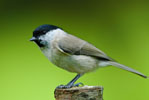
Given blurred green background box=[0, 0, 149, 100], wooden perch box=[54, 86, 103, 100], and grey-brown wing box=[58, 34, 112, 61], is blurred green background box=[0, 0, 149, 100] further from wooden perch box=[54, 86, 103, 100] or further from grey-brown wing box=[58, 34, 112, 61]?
wooden perch box=[54, 86, 103, 100]

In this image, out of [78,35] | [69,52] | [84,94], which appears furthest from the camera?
[78,35]

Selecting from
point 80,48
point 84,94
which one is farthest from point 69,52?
point 84,94

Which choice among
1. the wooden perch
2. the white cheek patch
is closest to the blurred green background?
the white cheek patch

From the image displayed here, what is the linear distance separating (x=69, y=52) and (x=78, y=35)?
508mm

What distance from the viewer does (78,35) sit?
2.82 metres

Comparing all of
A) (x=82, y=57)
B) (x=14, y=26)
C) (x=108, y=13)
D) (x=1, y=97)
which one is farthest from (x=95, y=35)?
(x=1, y=97)

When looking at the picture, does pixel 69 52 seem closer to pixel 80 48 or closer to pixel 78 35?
pixel 80 48

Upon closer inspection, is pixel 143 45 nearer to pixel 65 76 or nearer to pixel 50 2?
pixel 65 76

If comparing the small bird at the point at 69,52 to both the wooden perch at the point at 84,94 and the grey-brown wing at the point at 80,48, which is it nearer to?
the grey-brown wing at the point at 80,48

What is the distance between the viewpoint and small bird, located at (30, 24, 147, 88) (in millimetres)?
2307

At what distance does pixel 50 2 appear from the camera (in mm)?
2932

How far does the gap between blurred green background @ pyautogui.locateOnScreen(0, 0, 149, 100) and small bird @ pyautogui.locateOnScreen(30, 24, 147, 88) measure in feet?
0.66

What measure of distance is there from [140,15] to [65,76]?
75 centimetres

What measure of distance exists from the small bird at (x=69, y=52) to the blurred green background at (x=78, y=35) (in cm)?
20
